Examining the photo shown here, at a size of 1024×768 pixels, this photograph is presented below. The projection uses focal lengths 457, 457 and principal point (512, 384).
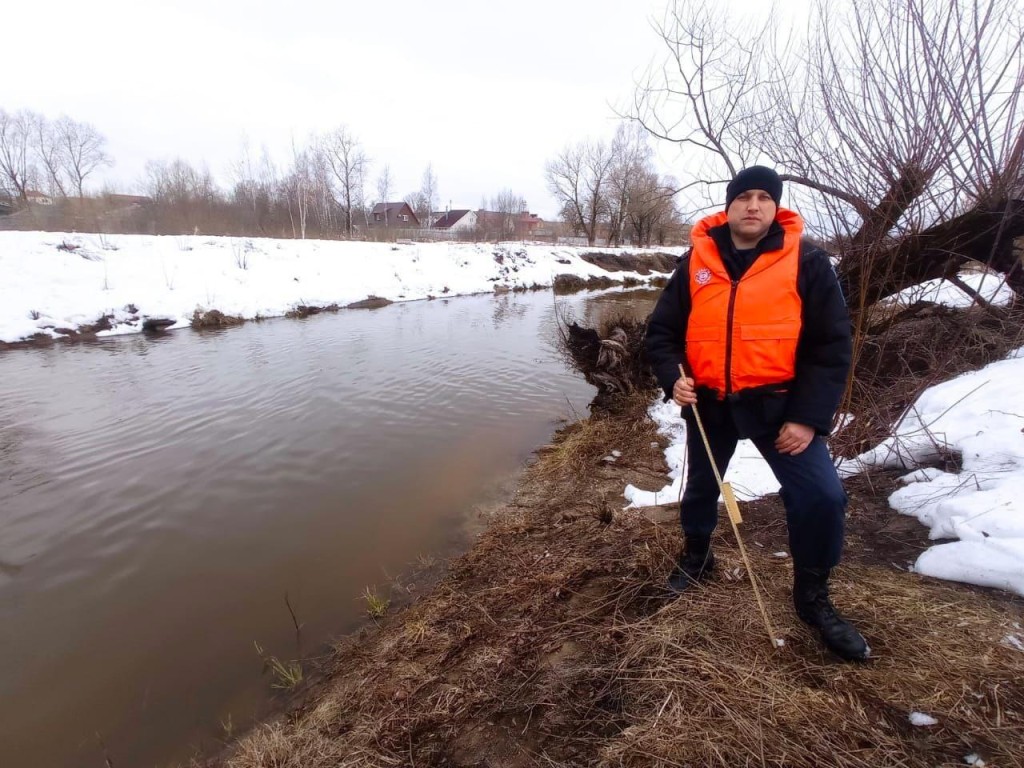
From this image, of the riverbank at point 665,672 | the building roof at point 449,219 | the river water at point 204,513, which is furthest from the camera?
the building roof at point 449,219

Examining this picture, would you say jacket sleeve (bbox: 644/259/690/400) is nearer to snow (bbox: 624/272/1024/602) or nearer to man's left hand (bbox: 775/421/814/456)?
man's left hand (bbox: 775/421/814/456)

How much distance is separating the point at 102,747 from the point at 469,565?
2.42 metres

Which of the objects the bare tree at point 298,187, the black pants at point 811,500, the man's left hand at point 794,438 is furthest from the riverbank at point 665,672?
the bare tree at point 298,187

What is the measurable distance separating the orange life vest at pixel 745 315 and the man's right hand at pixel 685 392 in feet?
0.21

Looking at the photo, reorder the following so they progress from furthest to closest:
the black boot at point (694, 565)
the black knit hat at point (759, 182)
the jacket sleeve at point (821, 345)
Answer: the black boot at point (694, 565)
the black knit hat at point (759, 182)
the jacket sleeve at point (821, 345)

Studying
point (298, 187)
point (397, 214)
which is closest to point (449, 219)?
point (397, 214)

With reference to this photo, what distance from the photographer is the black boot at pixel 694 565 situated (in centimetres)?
255

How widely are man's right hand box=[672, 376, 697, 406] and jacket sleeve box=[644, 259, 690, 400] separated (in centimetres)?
5

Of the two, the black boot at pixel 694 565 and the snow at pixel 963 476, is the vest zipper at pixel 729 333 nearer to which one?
the black boot at pixel 694 565

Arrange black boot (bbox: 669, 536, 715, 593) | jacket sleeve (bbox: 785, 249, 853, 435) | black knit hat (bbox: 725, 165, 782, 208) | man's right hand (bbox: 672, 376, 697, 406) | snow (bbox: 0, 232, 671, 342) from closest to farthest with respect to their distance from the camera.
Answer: jacket sleeve (bbox: 785, 249, 853, 435), black knit hat (bbox: 725, 165, 782, 208), man's right hand (bbox: 672, 376, 697, 406), black boot (bbox: 669, 536, 715, 593), snow (bbox: 0, 232, 671, 342)

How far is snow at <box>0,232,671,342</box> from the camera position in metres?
13.3

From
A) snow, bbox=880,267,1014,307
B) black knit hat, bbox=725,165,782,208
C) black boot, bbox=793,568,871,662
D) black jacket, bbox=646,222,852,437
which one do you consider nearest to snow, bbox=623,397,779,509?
black boot, bbox=793,568,871,662

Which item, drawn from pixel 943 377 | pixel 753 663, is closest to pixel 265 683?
pixel 753 663

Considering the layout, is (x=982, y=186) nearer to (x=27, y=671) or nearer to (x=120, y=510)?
(x=27, y=671)
